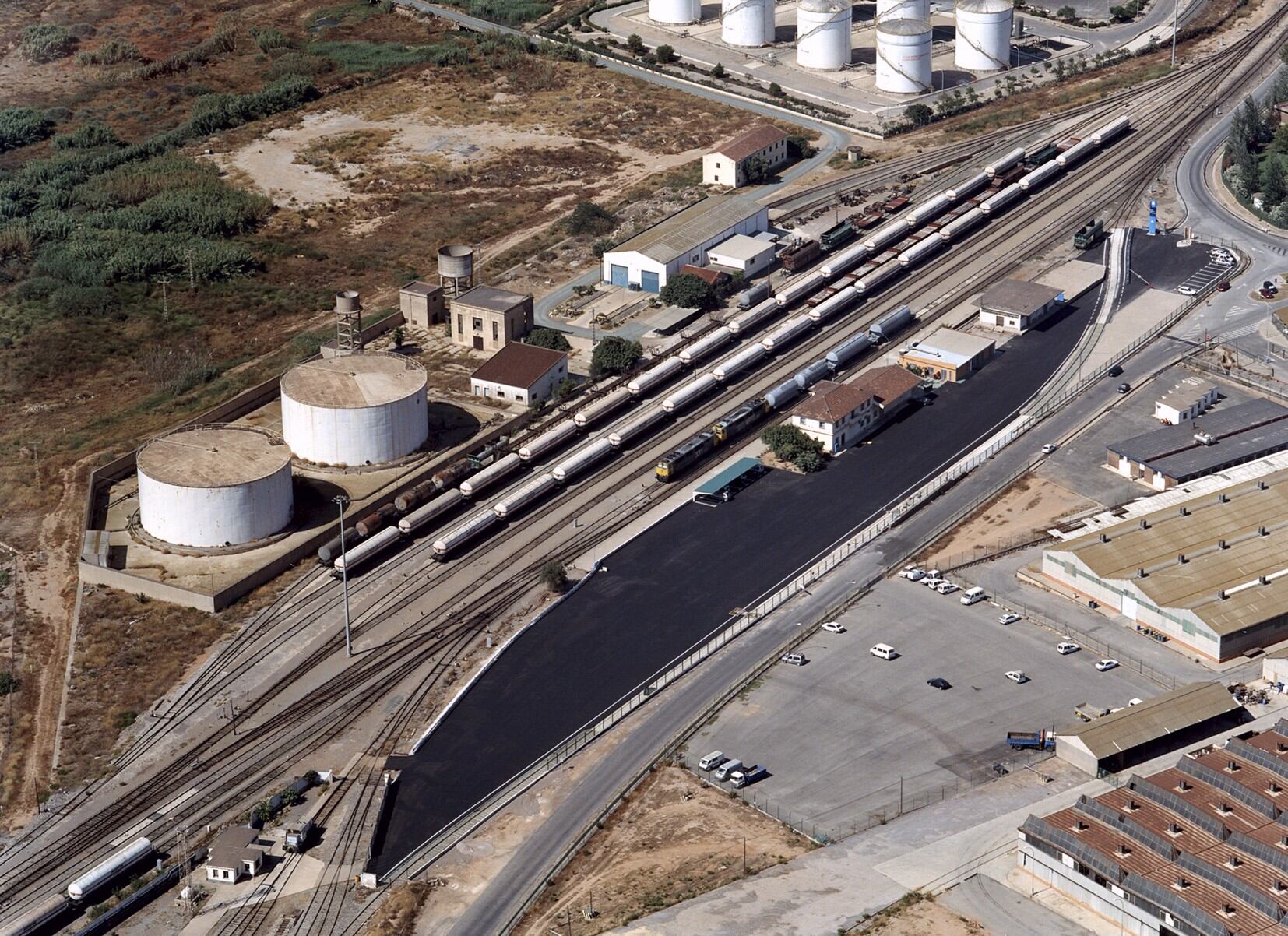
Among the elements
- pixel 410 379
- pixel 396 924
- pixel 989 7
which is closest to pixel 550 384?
pixel 410 379

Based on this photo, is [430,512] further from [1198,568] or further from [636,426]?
[1198,568]

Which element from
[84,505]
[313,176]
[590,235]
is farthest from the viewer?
[313,176]

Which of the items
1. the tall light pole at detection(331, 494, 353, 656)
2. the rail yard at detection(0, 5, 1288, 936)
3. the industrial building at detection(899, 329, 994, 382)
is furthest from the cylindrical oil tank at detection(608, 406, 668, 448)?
the industrial building at detection(899, 329, 994, 382)

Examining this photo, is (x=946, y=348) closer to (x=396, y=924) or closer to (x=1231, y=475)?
(x=1231, y=475)

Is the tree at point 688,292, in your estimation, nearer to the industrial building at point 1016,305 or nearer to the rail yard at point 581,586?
the rail yard at point 581,586

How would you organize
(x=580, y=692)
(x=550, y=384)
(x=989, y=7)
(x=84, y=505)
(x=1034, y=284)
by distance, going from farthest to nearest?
(x=989, y=7) → (x=1034, y=284) → (x=550, y=384) → (x=84, y=505) → (x=580, y=692)

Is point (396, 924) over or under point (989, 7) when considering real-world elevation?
under

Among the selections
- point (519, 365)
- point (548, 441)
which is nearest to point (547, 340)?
point (519, 365)
